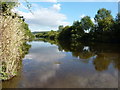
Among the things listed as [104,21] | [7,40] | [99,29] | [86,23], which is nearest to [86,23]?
[86,23]

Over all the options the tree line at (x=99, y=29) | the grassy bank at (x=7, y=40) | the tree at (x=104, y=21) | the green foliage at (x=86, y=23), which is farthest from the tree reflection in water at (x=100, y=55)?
the green foliage at (x=86, y=23)

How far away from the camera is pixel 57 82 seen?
815cm

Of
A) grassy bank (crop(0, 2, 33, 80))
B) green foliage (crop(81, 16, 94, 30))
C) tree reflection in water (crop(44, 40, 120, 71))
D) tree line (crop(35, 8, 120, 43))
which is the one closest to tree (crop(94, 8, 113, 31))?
tree line (crop(35, 8, 120, 43))

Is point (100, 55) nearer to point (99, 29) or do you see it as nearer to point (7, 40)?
point (7, 40)

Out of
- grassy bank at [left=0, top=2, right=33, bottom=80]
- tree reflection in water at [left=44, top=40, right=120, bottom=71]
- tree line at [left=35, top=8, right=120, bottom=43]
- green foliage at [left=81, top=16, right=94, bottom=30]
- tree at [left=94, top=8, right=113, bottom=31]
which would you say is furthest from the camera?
green foliage at [left=81, top=16, right=94, bottom=30]

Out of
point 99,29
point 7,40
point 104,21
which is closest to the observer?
point 7,40

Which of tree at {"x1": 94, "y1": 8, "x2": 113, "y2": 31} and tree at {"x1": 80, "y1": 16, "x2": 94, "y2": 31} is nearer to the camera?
tree at {"x1": 94, "y1": 8, "x2": 113, "y2": 31}

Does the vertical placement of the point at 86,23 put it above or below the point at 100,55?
above

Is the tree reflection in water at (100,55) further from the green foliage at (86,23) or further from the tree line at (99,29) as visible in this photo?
the green foliage at (86,23)

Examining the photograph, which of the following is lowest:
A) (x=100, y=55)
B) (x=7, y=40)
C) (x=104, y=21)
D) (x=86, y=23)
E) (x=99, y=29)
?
(x=100, y=55)

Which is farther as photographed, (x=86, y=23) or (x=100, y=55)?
(x=86, y=23)

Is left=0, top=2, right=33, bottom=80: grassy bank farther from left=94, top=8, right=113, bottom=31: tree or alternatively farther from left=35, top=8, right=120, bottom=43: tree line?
left=94, top=8, right=113, bottom=31: tree

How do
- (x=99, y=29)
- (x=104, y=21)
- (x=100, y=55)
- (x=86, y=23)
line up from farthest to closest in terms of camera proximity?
(x=86, y=23), (x=99, y=29), (x=104, y=21), (x=100, y=55)

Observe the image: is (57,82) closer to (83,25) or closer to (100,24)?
(100,24)
